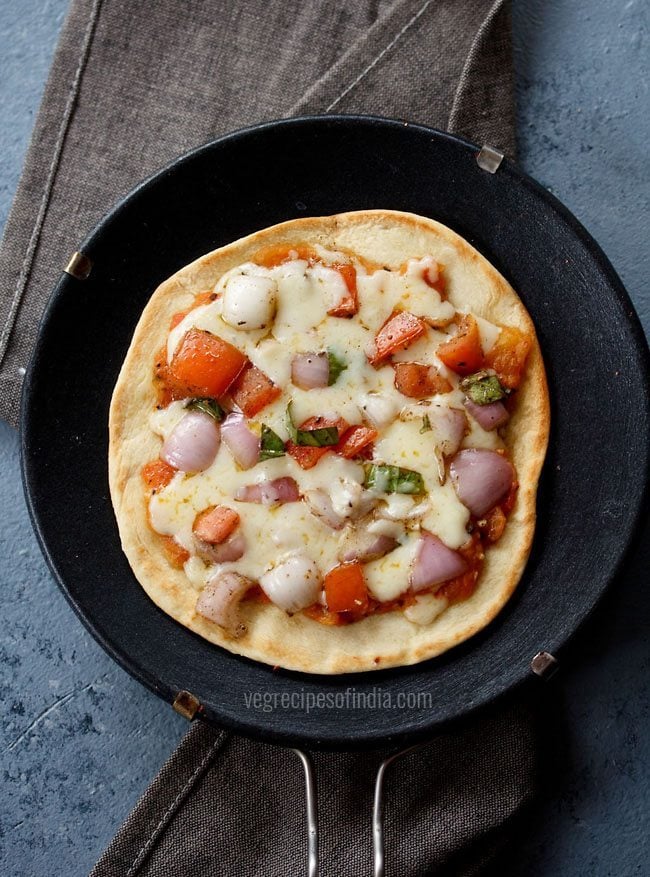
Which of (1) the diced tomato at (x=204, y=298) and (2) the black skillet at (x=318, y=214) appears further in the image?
(1) the diced tomato at (x=204, y=298)

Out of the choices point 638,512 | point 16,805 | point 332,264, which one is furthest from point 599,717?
point 16,805

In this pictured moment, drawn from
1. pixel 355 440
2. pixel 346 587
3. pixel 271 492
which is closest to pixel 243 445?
pixel 271 492

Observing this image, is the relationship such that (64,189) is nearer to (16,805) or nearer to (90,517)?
(90,517)

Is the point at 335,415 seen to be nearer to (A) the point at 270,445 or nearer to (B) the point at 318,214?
(A) the point at 270,445

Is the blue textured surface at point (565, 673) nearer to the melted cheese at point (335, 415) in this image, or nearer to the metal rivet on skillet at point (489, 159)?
the metal rivet on skillet at point (489, 159)

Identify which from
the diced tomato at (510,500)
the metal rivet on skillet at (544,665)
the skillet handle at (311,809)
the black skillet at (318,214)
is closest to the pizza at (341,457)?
the diced tomato at (510,500)

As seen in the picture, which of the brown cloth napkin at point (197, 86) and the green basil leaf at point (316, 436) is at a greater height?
the brown cloth napkin at point (197, 86)

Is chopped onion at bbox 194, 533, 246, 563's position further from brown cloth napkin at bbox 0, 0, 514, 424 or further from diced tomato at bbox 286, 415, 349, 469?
brown cloth napkin at bbox 0, 0, 514, 424
